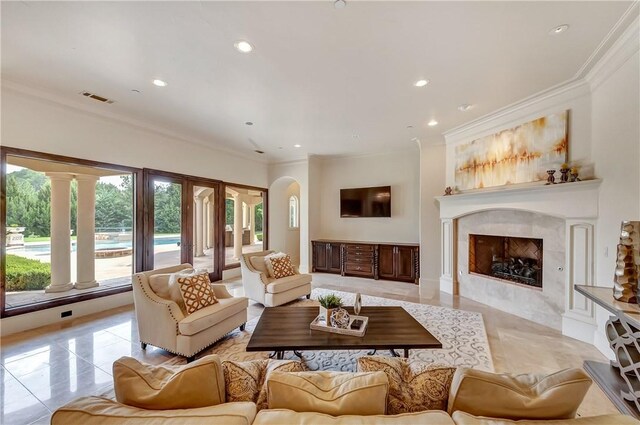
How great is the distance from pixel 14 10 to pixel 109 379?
10.3 feet

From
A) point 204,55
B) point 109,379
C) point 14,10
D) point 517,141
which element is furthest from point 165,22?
point 517,141

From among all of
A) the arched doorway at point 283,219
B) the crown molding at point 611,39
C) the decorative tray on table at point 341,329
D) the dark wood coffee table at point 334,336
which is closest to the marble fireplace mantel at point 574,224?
the crown molding at point 611,39

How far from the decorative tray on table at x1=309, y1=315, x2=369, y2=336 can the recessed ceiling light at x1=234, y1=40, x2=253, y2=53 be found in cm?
273

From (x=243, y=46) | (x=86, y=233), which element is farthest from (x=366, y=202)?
(x=86, y=233)

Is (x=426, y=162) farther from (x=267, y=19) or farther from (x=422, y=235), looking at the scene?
(x=267, y=19)

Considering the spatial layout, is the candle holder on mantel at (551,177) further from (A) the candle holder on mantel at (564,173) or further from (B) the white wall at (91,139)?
(B) the white wall at (91,139)

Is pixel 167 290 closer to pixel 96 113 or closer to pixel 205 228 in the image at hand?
pixel 96 113

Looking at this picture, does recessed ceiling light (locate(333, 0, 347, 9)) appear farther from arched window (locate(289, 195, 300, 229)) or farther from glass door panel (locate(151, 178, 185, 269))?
arched window (locate(289, 195, 300, 229))

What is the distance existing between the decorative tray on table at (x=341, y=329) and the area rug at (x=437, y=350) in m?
0.40

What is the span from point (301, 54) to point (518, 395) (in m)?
2.95

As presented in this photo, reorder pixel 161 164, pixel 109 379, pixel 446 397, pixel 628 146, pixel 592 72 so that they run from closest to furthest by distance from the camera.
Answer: pixel 446 397 < pixel 109 379 < pixel 628 146 < pixel 592 72 < pixel 161 164

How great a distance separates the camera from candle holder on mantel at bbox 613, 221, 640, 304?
6.70ft

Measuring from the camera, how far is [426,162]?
18.7ft

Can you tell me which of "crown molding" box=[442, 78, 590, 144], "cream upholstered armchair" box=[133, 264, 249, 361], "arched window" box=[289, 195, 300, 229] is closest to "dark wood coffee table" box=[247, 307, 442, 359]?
"cream upholstered armchair" box=[133, 264, 249, 361]
